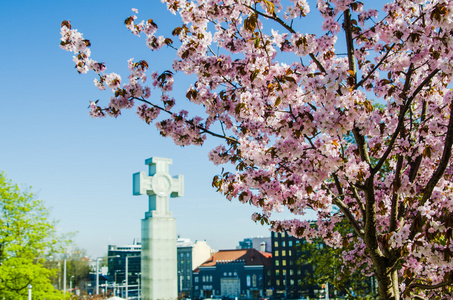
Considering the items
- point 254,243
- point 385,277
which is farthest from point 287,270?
point 385,277

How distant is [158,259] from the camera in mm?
31125

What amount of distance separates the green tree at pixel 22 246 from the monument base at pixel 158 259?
1212 cm

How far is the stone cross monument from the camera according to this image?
1220 inches

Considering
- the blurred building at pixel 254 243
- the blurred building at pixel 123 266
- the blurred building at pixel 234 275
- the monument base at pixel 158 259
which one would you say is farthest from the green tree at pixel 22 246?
the blurred building at pixel 254 243

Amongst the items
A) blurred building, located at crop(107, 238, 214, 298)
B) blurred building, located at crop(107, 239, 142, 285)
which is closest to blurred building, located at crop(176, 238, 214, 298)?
blurred building, located at crop(107, 238, 214, 298)

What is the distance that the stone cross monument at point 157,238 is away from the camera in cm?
3098

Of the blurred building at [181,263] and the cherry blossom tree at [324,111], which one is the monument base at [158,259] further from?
the blurred building at [181,263]

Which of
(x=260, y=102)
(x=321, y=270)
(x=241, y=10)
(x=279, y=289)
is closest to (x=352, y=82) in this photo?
(x=260, y=102)

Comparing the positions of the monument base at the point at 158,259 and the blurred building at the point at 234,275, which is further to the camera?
the blurred building at the point at 234,275

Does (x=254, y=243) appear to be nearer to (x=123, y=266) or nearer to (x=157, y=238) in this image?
(x=123, y=266)

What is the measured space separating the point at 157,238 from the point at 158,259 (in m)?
1.48

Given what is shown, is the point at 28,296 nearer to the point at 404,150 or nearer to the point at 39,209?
the point at 39,209

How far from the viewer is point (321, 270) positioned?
16422 mm

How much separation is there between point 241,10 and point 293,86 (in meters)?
1.52
